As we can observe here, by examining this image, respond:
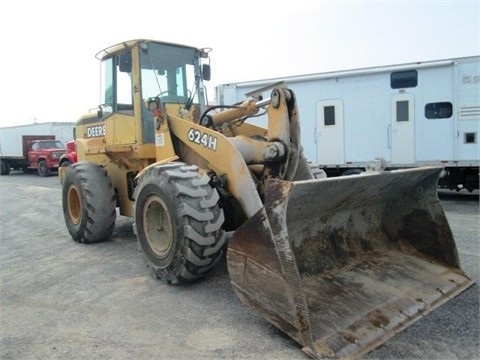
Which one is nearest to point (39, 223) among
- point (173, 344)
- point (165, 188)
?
point (165, 188)

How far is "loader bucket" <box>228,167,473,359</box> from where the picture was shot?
321 centimetres

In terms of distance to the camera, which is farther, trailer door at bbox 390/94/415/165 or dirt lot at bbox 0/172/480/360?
trailer door at bbox 390/94/415/165

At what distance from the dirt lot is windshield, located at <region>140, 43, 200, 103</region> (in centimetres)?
223

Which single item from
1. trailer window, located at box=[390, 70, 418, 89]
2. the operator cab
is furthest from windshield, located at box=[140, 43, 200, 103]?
trailer window, located at box=[390, 70, 418, 89]

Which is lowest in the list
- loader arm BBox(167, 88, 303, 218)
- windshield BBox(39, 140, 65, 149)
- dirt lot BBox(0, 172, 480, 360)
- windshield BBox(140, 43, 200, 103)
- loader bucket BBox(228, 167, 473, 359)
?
dirt lot BBox(0, 172, 480, 360)

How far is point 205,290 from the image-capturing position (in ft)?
14.6

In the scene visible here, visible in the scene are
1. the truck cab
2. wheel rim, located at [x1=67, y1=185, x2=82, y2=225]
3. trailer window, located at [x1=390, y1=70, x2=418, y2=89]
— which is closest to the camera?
wheel rim, located at [x1=67, y1=185, x2=82, y2=225]

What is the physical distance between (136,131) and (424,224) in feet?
12.1

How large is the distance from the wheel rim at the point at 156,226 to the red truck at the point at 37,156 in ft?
60.1

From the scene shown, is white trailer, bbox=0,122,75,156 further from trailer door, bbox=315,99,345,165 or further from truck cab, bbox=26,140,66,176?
trailer door, bbox=315,99,345,165

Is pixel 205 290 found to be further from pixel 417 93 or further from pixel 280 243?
pixel 417 93

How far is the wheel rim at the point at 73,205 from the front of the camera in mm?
6852

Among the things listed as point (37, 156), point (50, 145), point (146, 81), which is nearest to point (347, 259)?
point (146, 81)

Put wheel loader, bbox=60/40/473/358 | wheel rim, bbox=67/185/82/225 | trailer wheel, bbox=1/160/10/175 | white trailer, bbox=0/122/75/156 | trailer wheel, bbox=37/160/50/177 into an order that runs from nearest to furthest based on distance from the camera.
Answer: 1. wheel loader, bbox=60/40/473/358
2. wheel rim, bbox=67/185/82/225
3. trailer wheel, bbox=37/160/50/177
4. white trailer, bbox=0/122/75/156
5. trailer wheel, bbox=1/160/10/175
